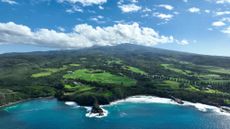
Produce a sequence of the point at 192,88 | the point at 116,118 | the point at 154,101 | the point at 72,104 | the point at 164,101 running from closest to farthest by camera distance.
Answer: the point at 116,118 < the point at 72,104 < the point at 154,101 < the point at 164,101 < the point at 192,88

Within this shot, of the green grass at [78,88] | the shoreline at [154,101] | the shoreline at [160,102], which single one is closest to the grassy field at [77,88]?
the green grass at [78,88]

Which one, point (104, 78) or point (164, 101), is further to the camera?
point (104, 78)

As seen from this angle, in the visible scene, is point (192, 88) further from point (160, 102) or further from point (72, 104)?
point (72, 104)

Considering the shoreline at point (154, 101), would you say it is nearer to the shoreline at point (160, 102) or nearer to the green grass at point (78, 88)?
the shoreline at point (160, 102)

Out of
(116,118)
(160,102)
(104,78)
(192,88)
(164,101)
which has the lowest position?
(116,118)

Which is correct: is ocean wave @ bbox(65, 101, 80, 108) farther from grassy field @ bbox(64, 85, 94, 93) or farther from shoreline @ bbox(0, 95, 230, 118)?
grassy field @ bbox(64, 85, 94, 93)

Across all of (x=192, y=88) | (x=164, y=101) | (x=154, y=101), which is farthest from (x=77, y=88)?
(x=192, y=88)

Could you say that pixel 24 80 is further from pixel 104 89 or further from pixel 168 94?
pixel 168 94

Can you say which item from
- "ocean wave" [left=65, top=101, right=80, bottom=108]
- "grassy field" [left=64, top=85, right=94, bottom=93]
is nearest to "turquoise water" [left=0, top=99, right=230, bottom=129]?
"ocean wave" [left=65, top=101, right=80, bottom=108]

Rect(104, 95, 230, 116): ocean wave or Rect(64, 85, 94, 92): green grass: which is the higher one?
Rect(64, 85, 94, 92): green grass

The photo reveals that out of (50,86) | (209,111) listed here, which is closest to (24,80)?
(50,86)
